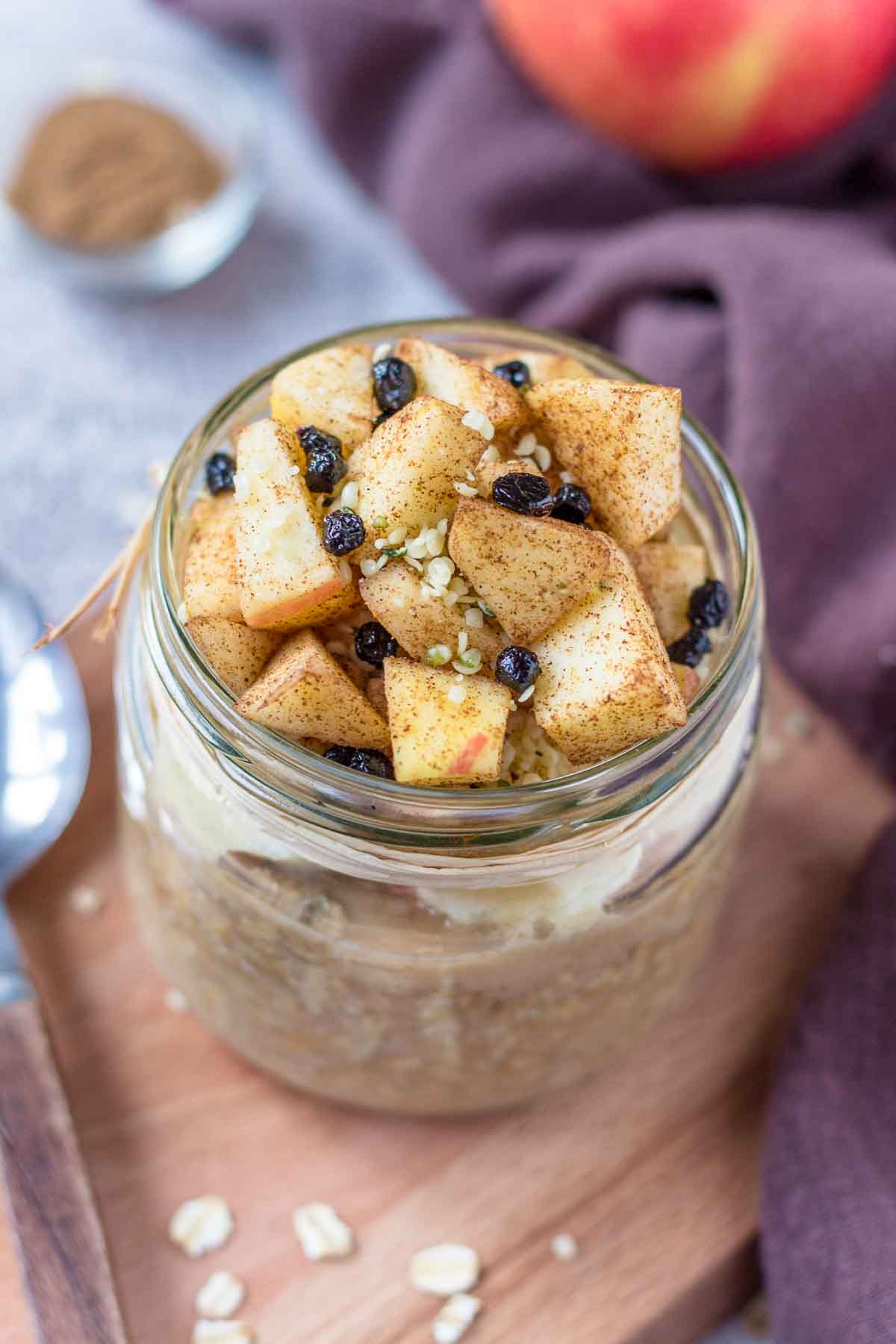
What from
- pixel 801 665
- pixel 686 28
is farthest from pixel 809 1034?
pixel 686 28

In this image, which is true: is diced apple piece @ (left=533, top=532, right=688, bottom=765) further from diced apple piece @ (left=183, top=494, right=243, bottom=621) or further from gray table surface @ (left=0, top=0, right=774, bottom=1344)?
gray table surface @ (left=0, top=0, right=774, bottom=1344)

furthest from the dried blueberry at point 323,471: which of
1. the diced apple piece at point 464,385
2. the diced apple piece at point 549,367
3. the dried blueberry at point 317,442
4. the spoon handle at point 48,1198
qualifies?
the spoon handle at point 48,1198

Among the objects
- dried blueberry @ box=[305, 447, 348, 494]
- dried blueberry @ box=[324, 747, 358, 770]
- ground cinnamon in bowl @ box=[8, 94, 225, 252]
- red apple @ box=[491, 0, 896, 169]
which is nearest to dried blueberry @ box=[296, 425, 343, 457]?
dried blueberry @ box=[305, 447, 348, 494]

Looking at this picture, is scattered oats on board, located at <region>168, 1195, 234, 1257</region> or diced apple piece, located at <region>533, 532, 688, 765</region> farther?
scattered oats on board, located at <region>168, 1195, 234, 1257</region>

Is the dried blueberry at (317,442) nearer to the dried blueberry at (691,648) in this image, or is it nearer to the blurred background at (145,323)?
the dried blueberry at (691,648)

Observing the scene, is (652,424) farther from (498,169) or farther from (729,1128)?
(498,169)
